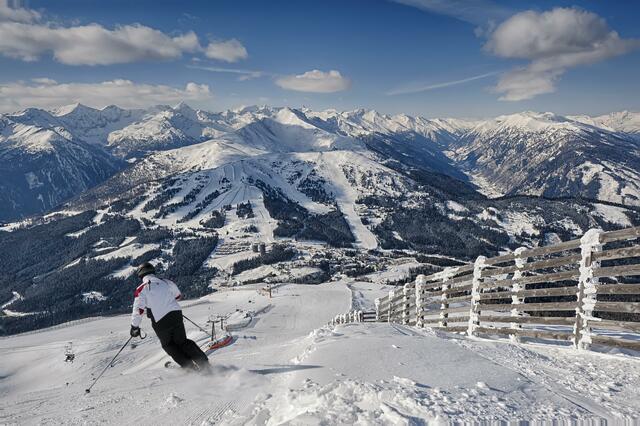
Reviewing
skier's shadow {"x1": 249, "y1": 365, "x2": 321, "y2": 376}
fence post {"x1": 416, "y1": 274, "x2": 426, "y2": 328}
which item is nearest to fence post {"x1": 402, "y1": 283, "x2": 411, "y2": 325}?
fence post {"x1": 416, "y1": 274, "x2": 426, "y2": 328}

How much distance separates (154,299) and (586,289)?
9098mm

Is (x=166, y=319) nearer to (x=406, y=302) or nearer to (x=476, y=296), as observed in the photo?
(x=476, y=296)

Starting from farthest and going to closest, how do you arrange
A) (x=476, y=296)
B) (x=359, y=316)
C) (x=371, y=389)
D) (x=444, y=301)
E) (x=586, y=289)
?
(x=359, y=316), (x=444, y=301), (x=476, y=296), (x=586, y=289), (x=371, y=389)

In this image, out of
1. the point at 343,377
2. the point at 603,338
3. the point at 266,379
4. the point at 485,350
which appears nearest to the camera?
the point at 343,377

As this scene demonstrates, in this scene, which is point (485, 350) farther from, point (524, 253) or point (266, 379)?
point (266, 379)

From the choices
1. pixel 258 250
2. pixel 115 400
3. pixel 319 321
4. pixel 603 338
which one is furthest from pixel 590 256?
pixel 258 250

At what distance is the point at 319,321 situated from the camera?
75.6 metres

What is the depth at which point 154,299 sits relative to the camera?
8664 mm

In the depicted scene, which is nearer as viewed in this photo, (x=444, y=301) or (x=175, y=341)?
(x=175, y=341)

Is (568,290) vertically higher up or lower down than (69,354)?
higher up

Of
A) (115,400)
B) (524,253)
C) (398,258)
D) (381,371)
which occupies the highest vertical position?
(524,253)

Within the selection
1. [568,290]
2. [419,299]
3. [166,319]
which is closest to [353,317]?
[419,299]

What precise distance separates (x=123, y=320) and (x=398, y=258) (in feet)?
458

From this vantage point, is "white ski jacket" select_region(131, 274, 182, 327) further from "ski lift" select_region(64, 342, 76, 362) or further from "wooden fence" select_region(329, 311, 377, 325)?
"ski lift" select_region(64, 342, 76, 362)
